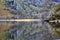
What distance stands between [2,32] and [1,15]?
0.16m

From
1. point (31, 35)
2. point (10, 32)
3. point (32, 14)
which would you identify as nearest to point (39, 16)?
point (32, 14)

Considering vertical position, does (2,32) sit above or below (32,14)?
below

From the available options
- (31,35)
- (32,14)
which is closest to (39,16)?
(32,14)

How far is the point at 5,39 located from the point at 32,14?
1.02 feet

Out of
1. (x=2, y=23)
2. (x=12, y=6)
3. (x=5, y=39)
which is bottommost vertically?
(x=5, y=39)

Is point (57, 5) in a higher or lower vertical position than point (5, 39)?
higher

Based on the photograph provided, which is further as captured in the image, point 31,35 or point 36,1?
point 36,1

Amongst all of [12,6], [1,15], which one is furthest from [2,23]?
[12,6]

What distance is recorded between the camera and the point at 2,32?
43.3 inches

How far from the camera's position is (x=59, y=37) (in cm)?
107

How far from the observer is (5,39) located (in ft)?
3.51

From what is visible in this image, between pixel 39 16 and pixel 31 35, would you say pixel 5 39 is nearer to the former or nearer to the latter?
pixel 31 35

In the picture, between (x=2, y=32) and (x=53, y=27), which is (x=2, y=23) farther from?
(x=53, y=27)

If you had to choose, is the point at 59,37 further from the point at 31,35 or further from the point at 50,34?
the point at 31,35
